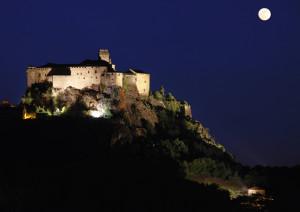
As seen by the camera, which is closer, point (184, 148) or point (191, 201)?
point (191, 201)

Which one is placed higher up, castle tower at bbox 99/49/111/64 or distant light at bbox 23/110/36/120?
castle tower at bbox 99/49/111/64

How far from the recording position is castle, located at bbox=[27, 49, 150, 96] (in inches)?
4254

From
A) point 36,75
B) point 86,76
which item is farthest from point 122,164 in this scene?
point 36,75

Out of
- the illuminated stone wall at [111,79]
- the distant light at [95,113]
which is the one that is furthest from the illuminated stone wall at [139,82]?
the distant light at [95,113]

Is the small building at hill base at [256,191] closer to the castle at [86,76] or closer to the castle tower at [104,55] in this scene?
the castle at [86,76]

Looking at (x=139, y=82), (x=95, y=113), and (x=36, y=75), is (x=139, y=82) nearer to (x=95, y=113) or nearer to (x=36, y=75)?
(x=95, y=113)

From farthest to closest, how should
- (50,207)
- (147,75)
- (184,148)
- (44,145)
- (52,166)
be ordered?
(147,75)
(184,148)
(44,145)
(52,166)
(50,207)

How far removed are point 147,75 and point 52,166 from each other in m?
28.1

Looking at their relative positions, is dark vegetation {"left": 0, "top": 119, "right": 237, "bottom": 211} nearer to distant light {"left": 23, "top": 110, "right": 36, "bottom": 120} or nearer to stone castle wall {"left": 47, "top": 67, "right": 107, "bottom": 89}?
distant light {"left": 23, "top": 110, "right": 36, "bottom": 120}

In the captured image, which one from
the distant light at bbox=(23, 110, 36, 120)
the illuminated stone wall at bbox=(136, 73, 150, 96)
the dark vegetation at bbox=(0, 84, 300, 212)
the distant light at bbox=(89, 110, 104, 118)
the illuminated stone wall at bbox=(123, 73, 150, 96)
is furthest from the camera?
the illuminated stone wall at bbox=(136, 73, 150, 96)

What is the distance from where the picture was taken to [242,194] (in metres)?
97.4

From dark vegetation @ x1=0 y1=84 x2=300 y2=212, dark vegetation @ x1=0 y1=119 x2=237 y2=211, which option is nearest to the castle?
dark vegetation @ x1=0 y1=84 x2=300 y2=212
